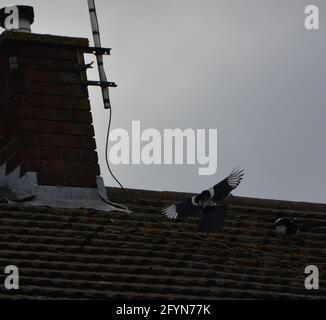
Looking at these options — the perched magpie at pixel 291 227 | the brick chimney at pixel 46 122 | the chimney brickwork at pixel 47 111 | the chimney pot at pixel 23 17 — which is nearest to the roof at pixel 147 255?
the perched magpie at pixel 291 227

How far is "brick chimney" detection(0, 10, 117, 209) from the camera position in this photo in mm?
19031

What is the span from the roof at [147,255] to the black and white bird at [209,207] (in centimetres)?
12

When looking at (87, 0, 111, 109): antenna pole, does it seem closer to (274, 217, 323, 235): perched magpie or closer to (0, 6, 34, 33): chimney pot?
(0, 6, 34, 33): chimney pot

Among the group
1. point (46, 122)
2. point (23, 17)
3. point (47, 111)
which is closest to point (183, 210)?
point (46, 122)

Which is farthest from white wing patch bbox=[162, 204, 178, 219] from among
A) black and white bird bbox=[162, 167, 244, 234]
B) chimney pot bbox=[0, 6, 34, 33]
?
chimney pot bbox=[0, 6, 34, 33]

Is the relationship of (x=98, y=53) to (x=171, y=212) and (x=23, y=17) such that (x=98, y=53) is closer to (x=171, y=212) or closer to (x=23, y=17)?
(x=23, y=17)

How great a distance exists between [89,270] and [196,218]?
2478 mm

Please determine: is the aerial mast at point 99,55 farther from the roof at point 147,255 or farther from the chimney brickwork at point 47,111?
the roof at point 147,255
